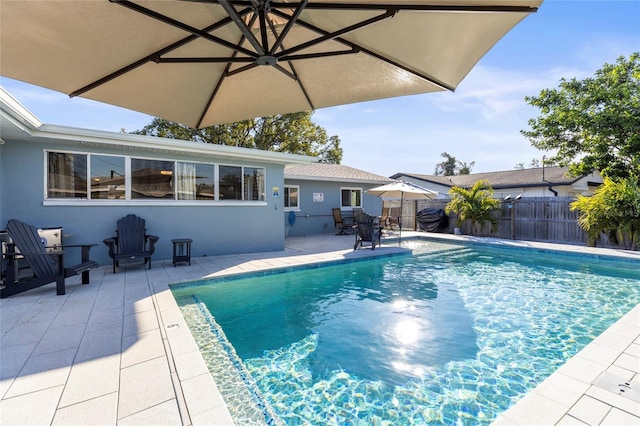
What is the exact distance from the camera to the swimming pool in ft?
8.34

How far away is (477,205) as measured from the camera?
40.8ft

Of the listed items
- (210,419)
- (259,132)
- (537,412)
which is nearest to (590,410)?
(537,412)

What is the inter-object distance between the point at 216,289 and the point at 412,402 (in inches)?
157

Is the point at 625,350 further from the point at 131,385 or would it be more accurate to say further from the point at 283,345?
the point at 131,385

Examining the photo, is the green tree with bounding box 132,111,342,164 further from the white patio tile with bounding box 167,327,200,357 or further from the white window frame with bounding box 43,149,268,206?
the white patio tile with bounding box 167,327,200,357

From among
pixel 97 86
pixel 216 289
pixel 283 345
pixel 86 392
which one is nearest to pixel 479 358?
pixel 283 345

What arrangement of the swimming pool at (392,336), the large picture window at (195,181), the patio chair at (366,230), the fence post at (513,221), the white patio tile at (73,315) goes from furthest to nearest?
the fence post at (513,221) < the patio chair at (366,230) < the large picture window at (195,181) < the white patio tile at (73,315) < the swimming pool at (392,336)

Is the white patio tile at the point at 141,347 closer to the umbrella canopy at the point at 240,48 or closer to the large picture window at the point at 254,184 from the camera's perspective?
the umbrella canopy at the point at 240,48

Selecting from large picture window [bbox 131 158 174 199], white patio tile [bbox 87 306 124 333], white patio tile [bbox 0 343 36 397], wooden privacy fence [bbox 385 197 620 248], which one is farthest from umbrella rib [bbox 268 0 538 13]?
wooden privacy fence [bbox 385 197 620 248]

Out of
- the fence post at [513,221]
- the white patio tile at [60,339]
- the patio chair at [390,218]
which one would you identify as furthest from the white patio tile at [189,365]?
the fence post at [513,221]

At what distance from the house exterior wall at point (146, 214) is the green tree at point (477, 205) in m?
8.28

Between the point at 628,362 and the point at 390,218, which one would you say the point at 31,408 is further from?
the point at 390,218

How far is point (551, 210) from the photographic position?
1118 centimetres

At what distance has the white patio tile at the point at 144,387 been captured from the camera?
6.70 feet
